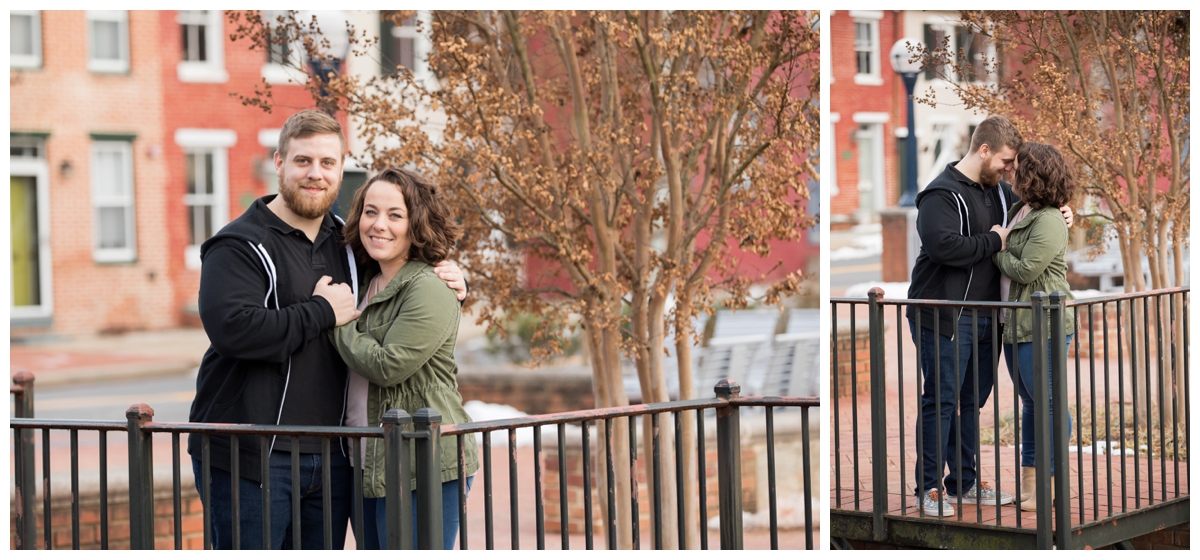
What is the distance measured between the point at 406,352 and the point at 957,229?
6.79 feet

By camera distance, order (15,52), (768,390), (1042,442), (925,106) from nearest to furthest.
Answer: (1042,442) → (925,106) → (768,390) → (15,52)

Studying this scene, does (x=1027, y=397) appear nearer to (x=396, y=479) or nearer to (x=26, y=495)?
(x=396, y=479)

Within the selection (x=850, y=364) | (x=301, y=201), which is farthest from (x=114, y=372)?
(x=301, y=201)

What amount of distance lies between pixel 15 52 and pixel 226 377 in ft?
37.9

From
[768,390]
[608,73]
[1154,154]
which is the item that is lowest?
[768,390]

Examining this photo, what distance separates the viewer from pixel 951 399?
4.02 m

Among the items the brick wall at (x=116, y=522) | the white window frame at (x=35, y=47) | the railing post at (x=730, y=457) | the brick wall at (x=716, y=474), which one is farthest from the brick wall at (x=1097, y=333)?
the white window frame at (x=35, y=47)

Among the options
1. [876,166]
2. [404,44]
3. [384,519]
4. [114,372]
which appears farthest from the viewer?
[114,372]

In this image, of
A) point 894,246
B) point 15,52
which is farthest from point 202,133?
point 894,246

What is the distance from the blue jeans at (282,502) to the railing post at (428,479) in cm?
30

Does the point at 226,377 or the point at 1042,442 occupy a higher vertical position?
the point at 226,377

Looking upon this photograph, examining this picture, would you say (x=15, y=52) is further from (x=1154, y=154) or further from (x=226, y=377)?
(x=1154, y=154)

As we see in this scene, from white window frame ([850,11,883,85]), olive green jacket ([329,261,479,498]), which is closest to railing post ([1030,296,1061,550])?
white window frame ([850,11,883,85])

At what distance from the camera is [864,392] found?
4.18 m
